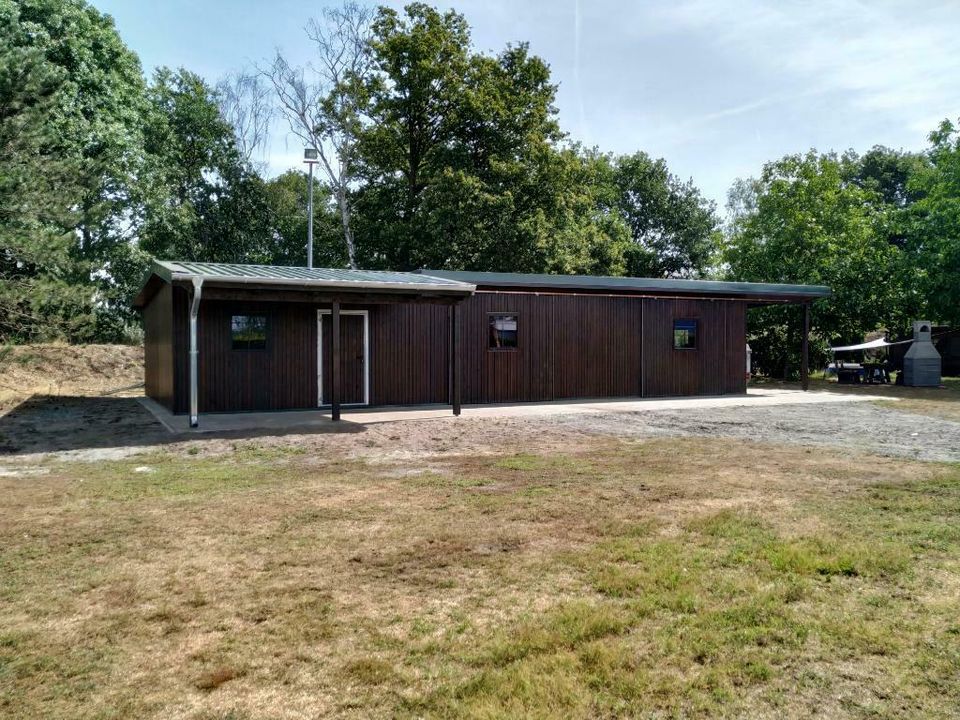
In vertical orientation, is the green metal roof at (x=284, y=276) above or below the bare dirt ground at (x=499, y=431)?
above

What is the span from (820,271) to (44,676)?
22966mm

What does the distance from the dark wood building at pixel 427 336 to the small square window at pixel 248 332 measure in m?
0.02

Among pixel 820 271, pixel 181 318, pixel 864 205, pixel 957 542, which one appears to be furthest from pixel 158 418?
pixel 864 205

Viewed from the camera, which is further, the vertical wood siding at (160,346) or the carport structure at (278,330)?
the vertical wood siding at (160,346)

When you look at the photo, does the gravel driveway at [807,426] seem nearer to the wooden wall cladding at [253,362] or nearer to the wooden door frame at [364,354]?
the wooden door frame at [364,354]

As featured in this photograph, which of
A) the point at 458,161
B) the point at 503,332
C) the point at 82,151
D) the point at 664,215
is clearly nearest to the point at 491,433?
the point at 503,332

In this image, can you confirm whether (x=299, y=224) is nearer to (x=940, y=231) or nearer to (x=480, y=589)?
(x=940, y=231)

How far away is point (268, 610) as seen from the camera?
3.01 metres

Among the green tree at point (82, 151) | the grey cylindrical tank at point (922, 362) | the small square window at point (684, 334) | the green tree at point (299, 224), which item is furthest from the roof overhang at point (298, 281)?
the green tree at point (299, 224)

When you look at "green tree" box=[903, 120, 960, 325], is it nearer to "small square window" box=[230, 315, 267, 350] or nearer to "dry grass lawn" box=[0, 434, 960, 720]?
"dry grass lawn" box=[0, 434, 960, 720]

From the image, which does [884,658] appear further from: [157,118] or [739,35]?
[157,118]

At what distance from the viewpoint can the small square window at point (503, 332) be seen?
13312 mm

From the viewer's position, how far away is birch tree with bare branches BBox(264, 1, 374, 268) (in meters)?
25.2

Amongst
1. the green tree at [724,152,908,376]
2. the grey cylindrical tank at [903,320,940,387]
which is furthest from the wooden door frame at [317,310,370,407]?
the grey cylindrical tank at [903,320,940,387]
